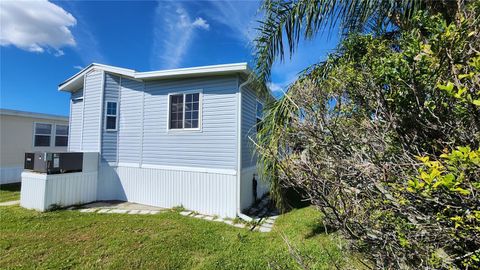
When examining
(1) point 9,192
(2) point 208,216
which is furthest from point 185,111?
(1) point 9,192

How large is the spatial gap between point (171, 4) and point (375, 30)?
5.51 meters

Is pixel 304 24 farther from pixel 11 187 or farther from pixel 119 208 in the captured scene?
pixel 11 187

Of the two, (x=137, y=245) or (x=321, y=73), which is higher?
(x=321, y=73)

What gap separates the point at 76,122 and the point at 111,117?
2074 mm

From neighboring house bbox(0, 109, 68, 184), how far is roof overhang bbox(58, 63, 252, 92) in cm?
467

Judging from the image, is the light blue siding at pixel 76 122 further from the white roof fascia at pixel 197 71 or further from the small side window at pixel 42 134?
the small side window at pixel 42 134

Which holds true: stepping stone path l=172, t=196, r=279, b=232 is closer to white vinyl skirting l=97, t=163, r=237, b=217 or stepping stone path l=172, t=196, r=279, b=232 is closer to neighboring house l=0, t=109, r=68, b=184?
white vinyl skirting l=97, t=163, r=237, b=217

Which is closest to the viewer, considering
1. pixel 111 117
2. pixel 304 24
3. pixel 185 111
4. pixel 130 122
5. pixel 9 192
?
pixel 304 24

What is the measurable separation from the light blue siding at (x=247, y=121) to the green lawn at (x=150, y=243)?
6.42 feet

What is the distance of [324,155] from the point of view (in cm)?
182

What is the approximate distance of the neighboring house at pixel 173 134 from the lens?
260 inches

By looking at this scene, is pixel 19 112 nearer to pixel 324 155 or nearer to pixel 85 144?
pixel 85 144

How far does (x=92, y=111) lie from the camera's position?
8461 mm

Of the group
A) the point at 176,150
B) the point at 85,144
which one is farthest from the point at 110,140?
the point at 176,150
